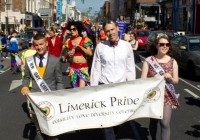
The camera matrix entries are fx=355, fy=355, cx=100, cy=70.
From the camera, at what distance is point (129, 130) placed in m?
6.29

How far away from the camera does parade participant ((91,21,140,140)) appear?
470 centimetres

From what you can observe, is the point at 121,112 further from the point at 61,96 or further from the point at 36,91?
the point at 36,91

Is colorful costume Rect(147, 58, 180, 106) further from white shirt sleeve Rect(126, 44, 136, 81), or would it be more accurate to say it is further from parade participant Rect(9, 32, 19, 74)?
parade participant Rect(9, 32, 19, 74)

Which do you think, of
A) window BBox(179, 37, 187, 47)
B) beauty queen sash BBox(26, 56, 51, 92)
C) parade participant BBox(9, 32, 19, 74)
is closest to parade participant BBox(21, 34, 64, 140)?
beauty queen sash BBox(26, 56, 51, 92)

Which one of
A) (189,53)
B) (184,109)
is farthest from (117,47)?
(189,53)

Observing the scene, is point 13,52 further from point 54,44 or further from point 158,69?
point 158,69

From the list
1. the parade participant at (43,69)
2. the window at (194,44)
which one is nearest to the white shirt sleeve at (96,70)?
the parade participant at (43,69)

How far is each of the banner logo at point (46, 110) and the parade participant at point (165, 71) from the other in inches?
52.2

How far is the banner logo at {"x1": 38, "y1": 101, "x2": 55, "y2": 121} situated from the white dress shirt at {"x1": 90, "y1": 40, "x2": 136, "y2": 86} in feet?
2.63

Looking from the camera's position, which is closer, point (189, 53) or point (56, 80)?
point (56, 80)

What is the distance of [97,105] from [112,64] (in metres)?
0.61

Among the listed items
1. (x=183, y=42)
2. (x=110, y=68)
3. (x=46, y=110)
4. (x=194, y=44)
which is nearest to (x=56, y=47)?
(x=110, y=68)

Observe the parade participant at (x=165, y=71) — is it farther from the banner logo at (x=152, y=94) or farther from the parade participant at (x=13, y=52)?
the parade participant at (x=13, y=52)

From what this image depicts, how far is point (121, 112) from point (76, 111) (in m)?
0.58
